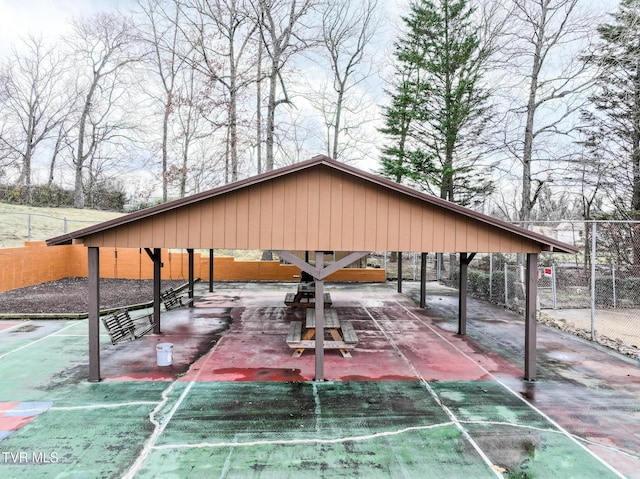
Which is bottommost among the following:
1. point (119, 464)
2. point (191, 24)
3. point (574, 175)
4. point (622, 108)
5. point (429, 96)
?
point (119, 464)

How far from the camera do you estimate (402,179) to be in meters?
21.9

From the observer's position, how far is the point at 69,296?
13531 millimetres

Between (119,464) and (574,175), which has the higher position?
(574,175)

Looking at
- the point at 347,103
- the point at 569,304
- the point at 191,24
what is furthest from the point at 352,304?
the point at 191,24

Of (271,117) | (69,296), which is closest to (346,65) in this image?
(271,117)

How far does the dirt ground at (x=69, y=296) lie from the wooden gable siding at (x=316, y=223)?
21.9 feet

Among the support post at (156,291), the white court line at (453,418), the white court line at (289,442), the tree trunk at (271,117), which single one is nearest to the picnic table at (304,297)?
the white court line at (453,418)

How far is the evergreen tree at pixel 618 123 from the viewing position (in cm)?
1544

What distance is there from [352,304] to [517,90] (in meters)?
12.7

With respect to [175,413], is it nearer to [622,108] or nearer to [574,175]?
[574,175]

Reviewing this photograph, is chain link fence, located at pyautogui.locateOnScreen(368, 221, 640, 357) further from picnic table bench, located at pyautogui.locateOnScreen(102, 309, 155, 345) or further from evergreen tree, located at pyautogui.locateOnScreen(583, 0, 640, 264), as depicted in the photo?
picnic table bench, located at pyautogui.locateOnScreen(102, 309, 155, 345)

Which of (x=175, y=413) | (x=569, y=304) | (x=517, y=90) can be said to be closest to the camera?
(x=175, y=413)

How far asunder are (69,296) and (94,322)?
348 inches

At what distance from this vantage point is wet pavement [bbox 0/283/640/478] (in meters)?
4.20
